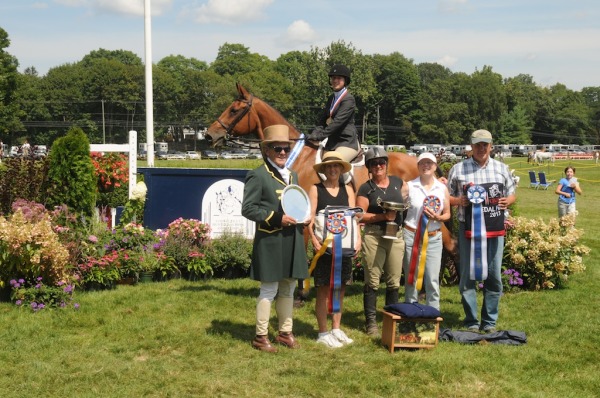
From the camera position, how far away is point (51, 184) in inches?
400

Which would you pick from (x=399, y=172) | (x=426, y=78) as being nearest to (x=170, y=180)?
(x=399, y=172)

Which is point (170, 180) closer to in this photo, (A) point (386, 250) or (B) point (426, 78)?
(A) point (386, 250)

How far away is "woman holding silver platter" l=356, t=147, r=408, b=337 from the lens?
7.21 m

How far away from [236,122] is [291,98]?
9143 cm

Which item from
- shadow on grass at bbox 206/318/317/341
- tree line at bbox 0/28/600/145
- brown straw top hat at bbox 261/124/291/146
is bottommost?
A: shadow on grass at bbox 206/318/317/341

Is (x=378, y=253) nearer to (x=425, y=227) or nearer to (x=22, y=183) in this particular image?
(x=425, y=227)

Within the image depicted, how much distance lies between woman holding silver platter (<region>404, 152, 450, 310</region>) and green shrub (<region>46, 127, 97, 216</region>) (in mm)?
5212

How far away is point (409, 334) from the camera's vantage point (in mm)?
6758

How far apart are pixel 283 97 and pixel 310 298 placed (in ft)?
299

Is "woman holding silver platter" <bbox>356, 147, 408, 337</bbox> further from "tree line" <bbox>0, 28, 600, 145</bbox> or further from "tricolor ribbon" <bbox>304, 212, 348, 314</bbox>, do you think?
"tree line" <bbox>0, 28, 600, 145</bbox>

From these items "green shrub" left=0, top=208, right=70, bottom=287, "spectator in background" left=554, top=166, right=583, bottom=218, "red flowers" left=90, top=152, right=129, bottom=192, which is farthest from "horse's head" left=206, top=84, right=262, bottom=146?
"spectator in background" left=554, top=166, right=583, bottom=218

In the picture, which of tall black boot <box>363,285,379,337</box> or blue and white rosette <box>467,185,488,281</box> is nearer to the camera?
blue and white rosette <box>467,185,488,281</box>

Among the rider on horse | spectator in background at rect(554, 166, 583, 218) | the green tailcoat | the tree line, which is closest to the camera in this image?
the green tailcoat

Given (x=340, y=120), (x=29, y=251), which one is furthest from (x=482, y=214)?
(x=29, y=251)
